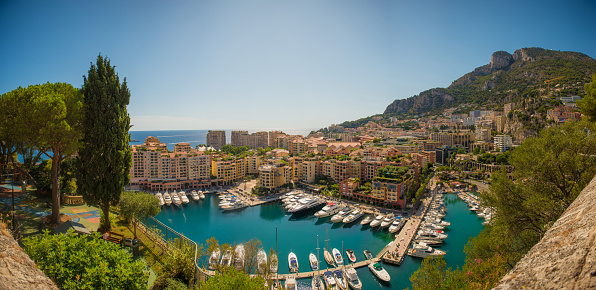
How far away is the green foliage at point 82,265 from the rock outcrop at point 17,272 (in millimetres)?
1479

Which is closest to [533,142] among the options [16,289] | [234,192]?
[16,289]

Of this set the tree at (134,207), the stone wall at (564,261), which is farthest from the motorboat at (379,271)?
the stone wall at (564,261)

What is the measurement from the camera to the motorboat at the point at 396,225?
1645 centimetres

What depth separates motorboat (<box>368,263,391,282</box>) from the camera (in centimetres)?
1137

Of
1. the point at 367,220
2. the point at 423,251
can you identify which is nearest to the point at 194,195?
the point at 367,220

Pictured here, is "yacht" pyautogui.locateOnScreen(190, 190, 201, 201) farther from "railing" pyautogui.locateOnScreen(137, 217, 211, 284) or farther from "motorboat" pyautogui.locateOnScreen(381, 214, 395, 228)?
"motorboat" pyautogui.locateOnScreen(381, 214, 395, 228)

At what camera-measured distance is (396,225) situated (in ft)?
55.7

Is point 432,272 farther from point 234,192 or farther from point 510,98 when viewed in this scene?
point 510,98

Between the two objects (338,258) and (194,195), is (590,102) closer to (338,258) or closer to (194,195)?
(338,258)

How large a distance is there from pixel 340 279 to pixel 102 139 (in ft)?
33.7

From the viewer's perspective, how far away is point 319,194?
2533 centimetres

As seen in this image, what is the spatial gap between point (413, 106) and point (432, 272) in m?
93.4

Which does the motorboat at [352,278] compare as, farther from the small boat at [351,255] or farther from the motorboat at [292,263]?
the motorboat at [292,263]

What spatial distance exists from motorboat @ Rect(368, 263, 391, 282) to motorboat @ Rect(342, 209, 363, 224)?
584 cm
